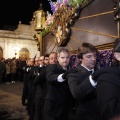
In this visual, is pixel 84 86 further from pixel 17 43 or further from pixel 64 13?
pixel 17 43

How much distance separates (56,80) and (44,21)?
5590mm

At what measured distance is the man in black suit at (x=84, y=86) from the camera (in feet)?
8.10

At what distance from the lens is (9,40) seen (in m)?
31.3

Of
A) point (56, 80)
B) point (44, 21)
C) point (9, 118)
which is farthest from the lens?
point (44, 21)

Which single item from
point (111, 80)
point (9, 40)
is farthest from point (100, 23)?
point (9, 40)

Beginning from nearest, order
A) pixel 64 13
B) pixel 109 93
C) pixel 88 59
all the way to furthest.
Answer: pixel 109 93 → pixel 88 59 → pixel 64 13

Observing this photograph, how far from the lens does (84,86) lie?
2.29m

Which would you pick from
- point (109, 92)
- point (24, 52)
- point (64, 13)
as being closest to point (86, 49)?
point (109, 92)

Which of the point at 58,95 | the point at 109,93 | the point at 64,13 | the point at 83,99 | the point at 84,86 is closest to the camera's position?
the point at 109,93

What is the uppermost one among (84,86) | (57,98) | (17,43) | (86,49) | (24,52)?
(17,43)

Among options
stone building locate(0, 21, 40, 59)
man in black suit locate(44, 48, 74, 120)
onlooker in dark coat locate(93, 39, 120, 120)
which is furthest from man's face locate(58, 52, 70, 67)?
stone building locate(0, 21, 40, 59)

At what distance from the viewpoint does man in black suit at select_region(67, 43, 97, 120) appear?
2.47m

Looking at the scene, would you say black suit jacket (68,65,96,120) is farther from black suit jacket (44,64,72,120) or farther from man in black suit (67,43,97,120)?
black suit jacket (44,64,72,120)

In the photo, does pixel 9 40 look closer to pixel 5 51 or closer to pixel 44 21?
pixel 5 51
